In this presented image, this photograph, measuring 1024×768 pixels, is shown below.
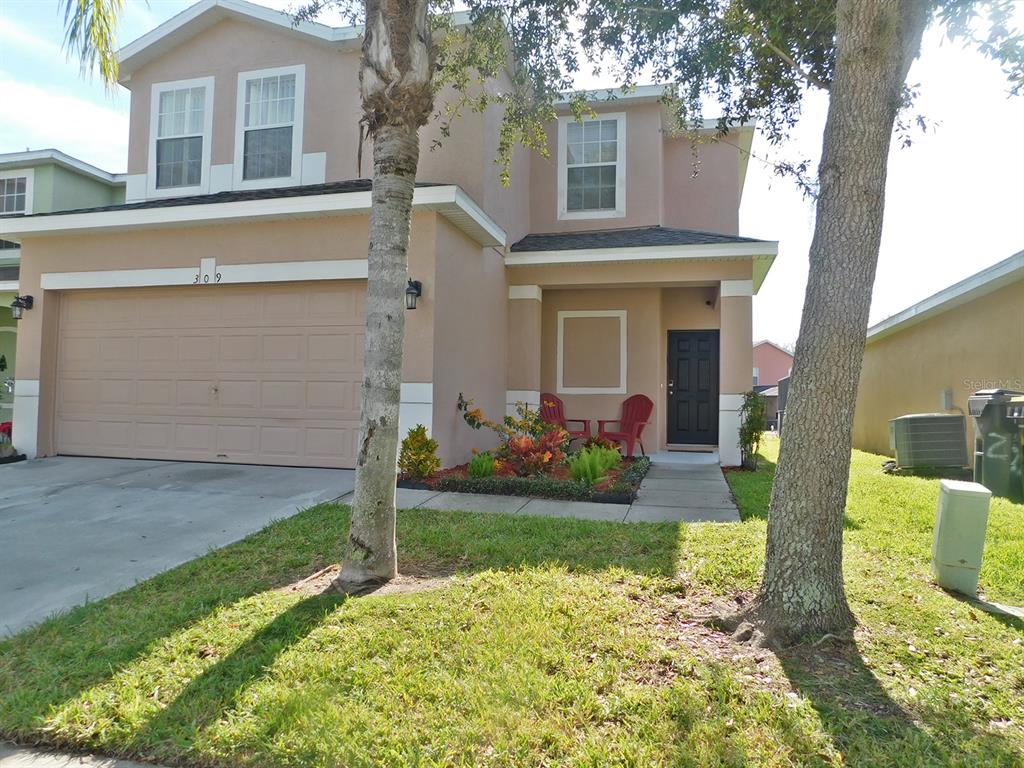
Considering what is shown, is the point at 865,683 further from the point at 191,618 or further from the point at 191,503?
the point at 191,503

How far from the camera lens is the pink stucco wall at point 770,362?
41688 millimetres

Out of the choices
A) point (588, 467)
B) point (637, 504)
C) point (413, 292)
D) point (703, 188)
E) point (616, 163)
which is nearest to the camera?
point (637, 504)

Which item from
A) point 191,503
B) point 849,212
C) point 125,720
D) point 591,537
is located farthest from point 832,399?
point 191,503

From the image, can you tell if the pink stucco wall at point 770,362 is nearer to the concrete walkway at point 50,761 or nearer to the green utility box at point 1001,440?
the green utility box at point 1001,440

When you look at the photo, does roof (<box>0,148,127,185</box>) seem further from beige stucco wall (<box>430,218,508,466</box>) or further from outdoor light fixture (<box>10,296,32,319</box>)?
beige stucco wall (<box>430,218,508,466</box>)

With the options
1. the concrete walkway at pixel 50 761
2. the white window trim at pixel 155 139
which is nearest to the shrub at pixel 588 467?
the concrete walkway at pixel 50 761

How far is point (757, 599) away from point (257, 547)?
363cm

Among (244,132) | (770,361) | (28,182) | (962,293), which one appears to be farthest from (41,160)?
(770,361)

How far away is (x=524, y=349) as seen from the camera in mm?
10430

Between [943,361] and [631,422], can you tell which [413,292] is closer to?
[631,422]

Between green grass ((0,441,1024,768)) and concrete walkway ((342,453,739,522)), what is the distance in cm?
159

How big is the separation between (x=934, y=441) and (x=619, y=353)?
4869 mm

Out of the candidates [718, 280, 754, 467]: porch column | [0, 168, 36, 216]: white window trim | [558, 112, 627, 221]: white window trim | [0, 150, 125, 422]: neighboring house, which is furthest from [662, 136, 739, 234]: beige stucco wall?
[0, 168, 36, 216]: white window trim

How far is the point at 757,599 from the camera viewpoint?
11.2ft
